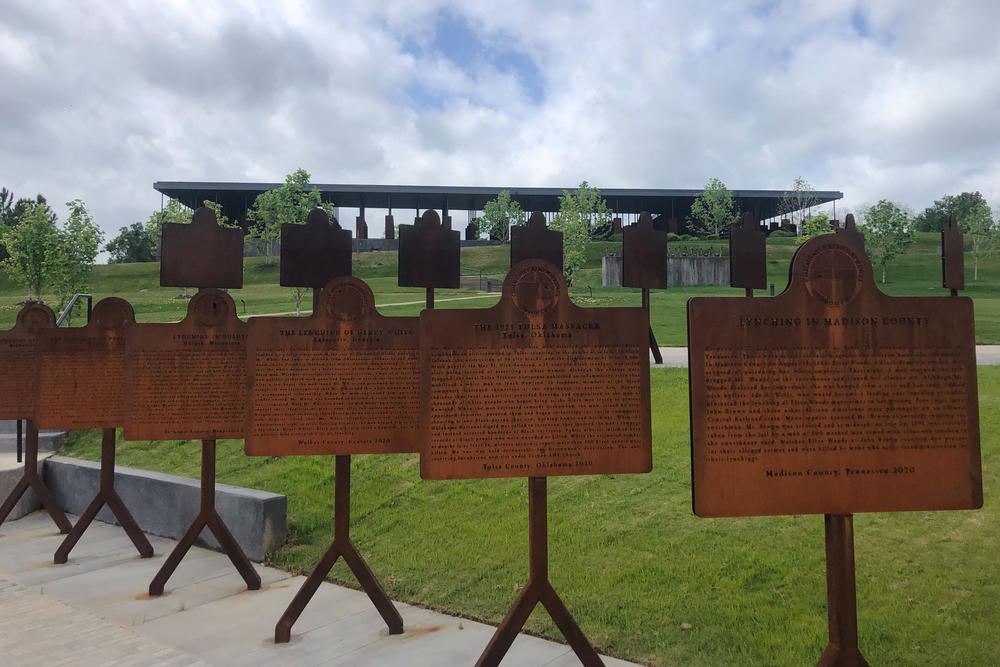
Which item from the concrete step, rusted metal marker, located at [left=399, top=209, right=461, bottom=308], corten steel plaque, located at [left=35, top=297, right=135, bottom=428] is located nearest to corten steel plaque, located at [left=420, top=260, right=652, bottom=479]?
rusted metal marker, located at [left=399, top=209, right=461, bottom=308]

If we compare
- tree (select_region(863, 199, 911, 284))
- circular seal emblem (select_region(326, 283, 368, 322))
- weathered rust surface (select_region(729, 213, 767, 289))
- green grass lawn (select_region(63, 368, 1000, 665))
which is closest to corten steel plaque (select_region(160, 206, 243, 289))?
circular seal emblem (select_region(326, 283, 368, 322))

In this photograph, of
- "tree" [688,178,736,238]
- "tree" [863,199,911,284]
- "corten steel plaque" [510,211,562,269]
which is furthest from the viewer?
"tree" [688,178,736,238]

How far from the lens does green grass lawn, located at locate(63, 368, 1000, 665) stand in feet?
12.9

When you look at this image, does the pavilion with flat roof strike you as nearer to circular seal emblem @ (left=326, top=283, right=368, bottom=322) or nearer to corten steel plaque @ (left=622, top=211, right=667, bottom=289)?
corten steel plaque @ (left=622, top=211, right=667, bottom=289)

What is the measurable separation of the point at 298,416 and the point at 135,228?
257ft

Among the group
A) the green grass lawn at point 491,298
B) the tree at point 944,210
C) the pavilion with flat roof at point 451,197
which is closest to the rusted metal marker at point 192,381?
the green grass lawn at point 491,298

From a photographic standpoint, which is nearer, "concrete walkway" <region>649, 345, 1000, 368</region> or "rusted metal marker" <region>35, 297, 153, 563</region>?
"rusted metal marker" <region>35, 297, 153, 563</region>

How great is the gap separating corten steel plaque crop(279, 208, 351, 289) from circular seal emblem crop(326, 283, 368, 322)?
694 millimetres

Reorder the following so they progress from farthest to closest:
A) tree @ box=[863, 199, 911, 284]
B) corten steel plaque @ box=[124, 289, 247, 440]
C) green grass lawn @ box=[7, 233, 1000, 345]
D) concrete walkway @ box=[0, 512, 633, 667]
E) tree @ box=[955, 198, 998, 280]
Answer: tree @ box=[955, 198, 998, 280]
tree @ box=[863, 199, 911, 284]
green grass lawn @ box=[7, 233, 1000, 345]
corten steel plaque @ box=[124, 289, 247, 440]
concrete walkway @ box=[0, 512, 633, 667]

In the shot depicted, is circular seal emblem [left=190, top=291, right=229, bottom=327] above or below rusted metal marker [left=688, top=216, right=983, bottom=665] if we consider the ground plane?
above

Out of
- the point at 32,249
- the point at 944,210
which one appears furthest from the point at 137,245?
the point at 944,210

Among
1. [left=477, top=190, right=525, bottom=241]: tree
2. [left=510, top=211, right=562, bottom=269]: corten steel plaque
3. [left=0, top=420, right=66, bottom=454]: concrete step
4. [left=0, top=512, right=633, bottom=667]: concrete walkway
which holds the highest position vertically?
[left=477, top=190, right=525, bottom=241]: tree

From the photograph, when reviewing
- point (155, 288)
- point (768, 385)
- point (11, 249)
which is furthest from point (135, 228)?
point (768, 385)

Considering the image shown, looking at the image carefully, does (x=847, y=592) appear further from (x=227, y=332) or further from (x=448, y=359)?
(x=227, y=332)
